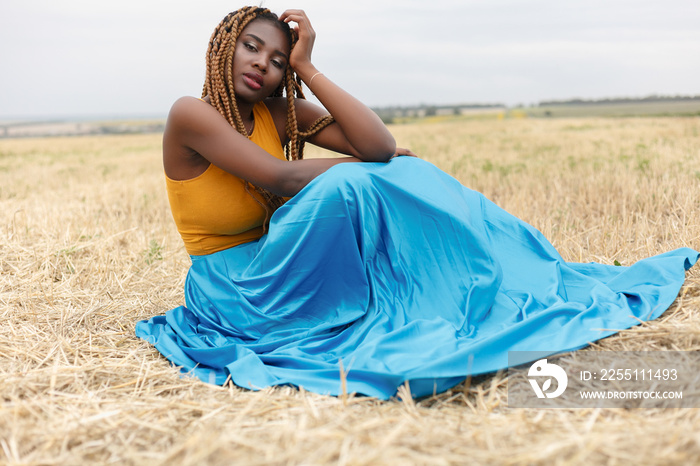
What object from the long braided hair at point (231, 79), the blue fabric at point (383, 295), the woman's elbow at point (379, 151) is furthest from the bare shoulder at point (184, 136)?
the woman's elbow at point (379, 151)

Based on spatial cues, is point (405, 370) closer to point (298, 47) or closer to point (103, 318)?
point (298, 47)

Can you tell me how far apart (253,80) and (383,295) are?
1.20 m

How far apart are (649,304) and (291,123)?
1956 millimetres

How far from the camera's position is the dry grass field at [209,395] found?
1.65 meters

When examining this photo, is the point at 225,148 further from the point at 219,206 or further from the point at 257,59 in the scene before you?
the point at 257,59

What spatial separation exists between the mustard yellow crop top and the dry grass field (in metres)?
0.64

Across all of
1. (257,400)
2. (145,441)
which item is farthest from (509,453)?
(145,441)

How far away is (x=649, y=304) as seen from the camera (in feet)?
8.60

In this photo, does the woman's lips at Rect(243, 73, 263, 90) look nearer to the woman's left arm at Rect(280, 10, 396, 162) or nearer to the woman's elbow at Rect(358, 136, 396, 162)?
the woman's left arm at Rect(280, 10, 396, 162)

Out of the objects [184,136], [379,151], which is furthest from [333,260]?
[184,136]

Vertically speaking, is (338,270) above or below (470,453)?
above

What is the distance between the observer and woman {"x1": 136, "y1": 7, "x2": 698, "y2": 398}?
2.40 metres

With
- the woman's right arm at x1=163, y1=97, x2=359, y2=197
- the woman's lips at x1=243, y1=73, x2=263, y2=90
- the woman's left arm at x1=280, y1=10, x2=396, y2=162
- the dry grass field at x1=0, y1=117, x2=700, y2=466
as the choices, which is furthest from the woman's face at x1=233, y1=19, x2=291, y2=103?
the dry grass field at x1=0, y1=117, x2=700, y2=466

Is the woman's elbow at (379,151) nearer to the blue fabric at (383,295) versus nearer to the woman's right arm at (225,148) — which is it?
the blue fabric at (383,295)
